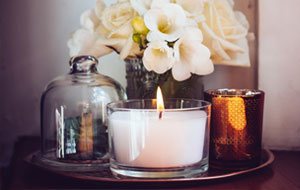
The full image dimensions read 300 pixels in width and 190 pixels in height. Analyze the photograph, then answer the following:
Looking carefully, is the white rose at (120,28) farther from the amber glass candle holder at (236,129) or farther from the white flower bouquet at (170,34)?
the amber glass candle holder at (236,129)

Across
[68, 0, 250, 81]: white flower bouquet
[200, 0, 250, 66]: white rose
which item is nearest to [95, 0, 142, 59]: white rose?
[68, 0, 250, 81]: white flower bouquet

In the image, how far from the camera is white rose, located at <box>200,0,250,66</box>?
0.75 m

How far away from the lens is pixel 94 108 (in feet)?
2.45

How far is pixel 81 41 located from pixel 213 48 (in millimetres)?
199

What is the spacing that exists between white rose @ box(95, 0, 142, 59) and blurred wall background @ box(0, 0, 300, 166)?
0.19 meters

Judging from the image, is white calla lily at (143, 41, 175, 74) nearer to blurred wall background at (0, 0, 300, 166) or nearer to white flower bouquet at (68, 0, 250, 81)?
white flower bouquet at (68, 0, 250, 81)

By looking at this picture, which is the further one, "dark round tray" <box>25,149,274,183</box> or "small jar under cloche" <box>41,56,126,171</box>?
"small jar under cloche" <box>41,56,126,171</box>

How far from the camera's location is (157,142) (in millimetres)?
606

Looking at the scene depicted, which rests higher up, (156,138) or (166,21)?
(166,21)

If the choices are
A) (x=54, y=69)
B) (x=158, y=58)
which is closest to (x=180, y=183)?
(x=158, y=58)

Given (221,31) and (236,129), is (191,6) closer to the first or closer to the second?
(221,31)

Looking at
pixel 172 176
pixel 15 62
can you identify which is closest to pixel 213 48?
pixel 172 176

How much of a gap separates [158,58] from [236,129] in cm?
13

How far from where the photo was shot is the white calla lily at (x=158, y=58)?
2.16 ft
